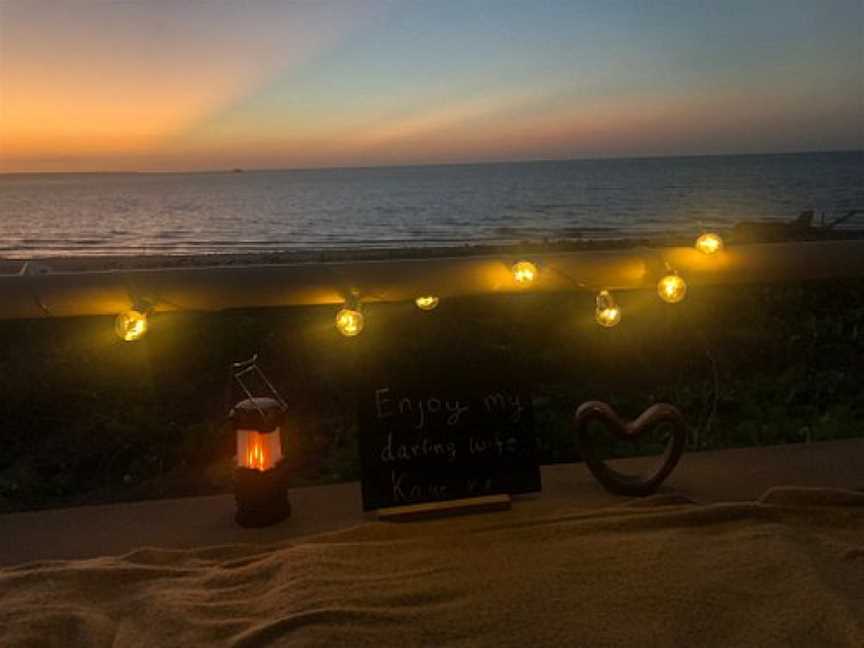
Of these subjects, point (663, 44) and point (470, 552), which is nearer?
point (470, 552)

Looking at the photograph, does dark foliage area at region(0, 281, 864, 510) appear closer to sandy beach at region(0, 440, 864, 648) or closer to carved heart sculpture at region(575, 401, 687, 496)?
carved heart sculpture at region(575, 401, 687, 496)

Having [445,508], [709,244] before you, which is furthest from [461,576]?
[709,244]

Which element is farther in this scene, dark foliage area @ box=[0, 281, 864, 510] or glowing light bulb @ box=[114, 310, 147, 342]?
dark foliage area @ box=[0, 281, 864, 510]

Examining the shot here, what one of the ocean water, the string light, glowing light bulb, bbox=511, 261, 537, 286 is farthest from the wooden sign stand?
the ocean water

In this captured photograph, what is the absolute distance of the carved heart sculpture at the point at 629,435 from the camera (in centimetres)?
194

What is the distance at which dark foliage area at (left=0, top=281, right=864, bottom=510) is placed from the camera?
9.07 feet

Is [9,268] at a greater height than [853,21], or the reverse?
[853,21]

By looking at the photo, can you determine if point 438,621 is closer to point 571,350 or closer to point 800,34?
point 571,350

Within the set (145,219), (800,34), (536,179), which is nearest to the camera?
(800,34)

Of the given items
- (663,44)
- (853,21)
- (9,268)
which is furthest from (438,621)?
(663,44)

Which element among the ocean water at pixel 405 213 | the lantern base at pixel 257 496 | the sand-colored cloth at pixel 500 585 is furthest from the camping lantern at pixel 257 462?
the ocean water at pixel 405 213

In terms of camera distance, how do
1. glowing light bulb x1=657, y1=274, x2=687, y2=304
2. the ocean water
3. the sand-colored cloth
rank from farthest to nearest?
the ocean water < glowing light bulb x1=657, y1=274, x2=687, y2=304 < the sand-colored cloth

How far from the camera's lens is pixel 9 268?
3.22 metres

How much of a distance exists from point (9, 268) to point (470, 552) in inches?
108
